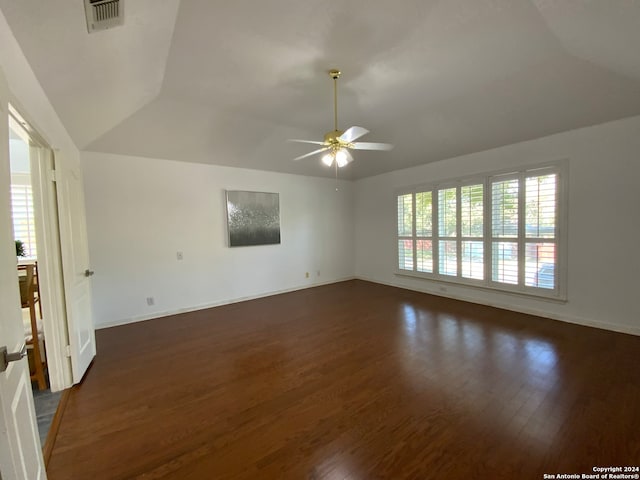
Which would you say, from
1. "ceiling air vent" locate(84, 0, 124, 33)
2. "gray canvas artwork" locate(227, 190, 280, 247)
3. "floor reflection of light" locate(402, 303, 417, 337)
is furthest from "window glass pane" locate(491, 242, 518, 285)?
"ceiling air vent" locate(84, 0, 124, 33)

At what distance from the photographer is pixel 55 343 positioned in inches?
90.7

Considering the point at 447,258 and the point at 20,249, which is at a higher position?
the point at 20,249

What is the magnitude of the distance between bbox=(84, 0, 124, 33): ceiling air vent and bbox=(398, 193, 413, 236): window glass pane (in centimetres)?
485

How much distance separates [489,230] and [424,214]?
1177 mm

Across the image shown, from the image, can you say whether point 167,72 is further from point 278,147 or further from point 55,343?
point 55,343

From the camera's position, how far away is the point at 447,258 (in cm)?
490

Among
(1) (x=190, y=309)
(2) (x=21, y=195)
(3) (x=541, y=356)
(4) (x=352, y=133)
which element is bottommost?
(3) (x=541, y=356)

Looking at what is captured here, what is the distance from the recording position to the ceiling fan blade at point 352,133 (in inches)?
93.4

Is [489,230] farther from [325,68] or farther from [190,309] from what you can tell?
[190,309]

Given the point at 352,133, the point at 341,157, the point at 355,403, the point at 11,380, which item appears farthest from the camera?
the point at 341,157

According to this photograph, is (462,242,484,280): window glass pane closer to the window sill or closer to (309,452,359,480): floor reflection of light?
the window sill

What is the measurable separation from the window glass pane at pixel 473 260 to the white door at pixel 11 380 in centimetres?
508

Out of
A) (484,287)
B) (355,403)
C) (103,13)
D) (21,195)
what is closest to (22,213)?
(21,195)

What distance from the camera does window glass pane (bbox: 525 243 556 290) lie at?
12.2 ft
